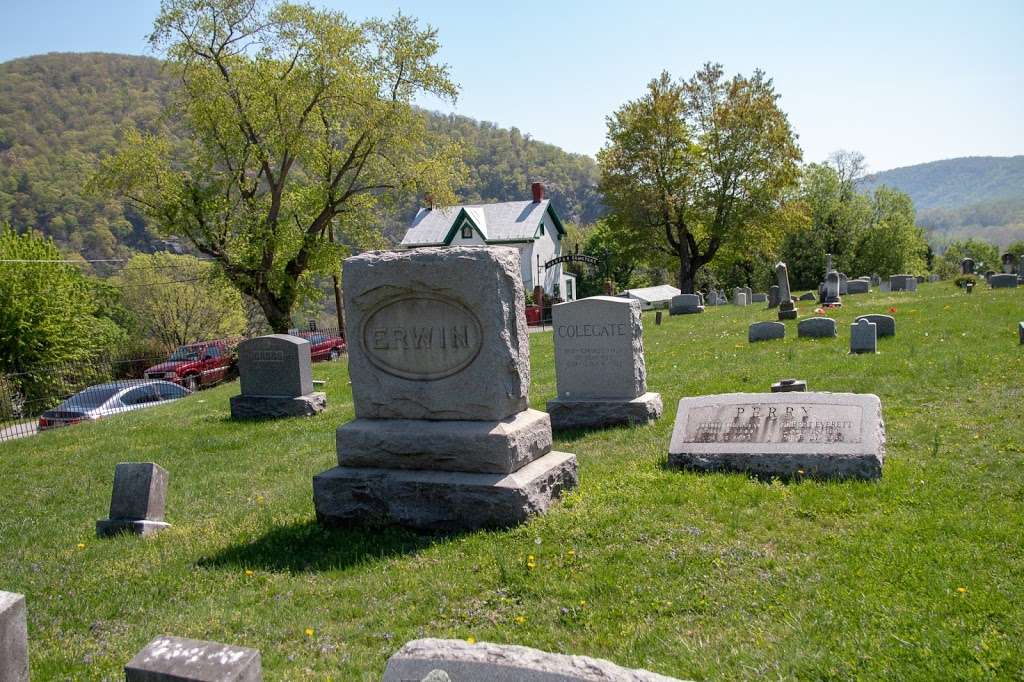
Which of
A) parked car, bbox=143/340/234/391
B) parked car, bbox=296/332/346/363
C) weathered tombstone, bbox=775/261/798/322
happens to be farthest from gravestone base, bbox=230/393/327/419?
weathered tombstone, bbox=775/261/798/322

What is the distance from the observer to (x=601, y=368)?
9.36 metres

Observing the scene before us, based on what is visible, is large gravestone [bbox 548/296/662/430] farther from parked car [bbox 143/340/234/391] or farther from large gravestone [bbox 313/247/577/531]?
parked car [bbox 143/340/234/391]

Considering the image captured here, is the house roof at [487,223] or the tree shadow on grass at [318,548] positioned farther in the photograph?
the house roof at [487,223]

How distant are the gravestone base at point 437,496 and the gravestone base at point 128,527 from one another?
1668 millimetres

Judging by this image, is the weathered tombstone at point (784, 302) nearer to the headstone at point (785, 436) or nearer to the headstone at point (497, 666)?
the headstone at point (785, 436)

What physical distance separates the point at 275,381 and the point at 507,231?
3567cm

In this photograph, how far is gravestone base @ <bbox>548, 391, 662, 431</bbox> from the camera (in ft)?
29.5

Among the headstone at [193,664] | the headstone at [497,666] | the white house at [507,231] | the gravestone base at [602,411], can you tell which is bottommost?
the gravestone base at [602,411]

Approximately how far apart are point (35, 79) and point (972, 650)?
13723 cm

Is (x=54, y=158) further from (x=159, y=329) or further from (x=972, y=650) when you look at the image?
(x=972, y=650)

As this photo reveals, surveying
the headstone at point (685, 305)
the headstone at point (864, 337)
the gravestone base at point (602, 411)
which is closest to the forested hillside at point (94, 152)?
the headstone at point (685, 305)

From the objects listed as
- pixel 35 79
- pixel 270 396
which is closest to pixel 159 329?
pixel 270 396

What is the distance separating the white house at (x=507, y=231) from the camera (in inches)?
1838

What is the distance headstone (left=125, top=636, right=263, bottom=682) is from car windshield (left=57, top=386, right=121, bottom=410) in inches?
698
